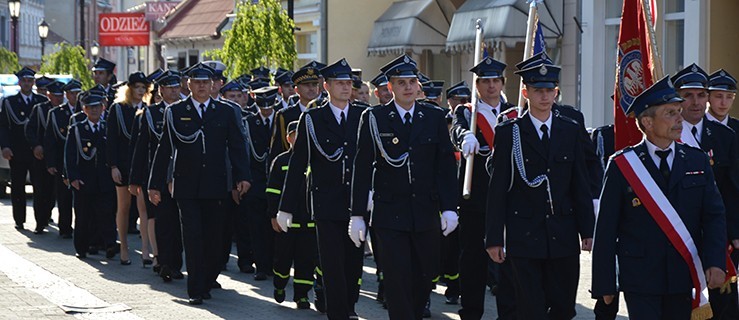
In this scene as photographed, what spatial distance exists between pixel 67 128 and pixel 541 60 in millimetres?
9898

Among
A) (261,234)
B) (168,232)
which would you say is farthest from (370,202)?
(261,234)

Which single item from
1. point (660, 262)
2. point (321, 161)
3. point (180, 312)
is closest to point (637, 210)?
point (660, 262)

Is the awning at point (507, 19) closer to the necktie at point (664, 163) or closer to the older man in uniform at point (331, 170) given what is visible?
the older man in uniform at point (331, 170)

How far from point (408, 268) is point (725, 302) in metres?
2.06

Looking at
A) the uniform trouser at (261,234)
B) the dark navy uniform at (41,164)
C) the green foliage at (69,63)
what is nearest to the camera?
the uniform trouser at (261,234)

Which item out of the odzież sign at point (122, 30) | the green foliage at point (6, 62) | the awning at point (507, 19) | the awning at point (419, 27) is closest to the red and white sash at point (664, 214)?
the awning at point (507, 19)

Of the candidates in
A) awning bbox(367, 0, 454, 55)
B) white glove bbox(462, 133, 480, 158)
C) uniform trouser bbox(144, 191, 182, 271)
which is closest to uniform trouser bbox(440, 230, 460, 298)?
uniform trouser bbox(144, 191, 182, 271)

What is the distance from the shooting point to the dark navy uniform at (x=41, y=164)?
1900 cm

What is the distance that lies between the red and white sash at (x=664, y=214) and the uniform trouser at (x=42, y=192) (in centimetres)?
1275

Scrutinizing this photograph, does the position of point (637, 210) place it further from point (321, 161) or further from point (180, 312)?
point (180, 312)

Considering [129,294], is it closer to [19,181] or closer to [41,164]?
[41,164]

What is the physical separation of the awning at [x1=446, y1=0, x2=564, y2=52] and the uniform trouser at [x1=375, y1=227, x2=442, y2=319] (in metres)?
13.8

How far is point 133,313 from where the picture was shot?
12.0m

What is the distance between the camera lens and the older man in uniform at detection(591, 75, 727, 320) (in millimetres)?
7621
